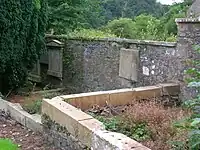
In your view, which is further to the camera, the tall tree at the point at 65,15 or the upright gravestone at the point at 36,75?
the tall tree at the point at 65,15

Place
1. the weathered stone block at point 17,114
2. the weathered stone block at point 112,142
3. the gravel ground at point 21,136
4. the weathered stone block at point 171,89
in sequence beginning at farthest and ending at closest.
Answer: the weathered stone block at point 17,114, the weathered stone block at point 171,89, the gravel ground at point 21,136, the weathered stone block at point 112,142

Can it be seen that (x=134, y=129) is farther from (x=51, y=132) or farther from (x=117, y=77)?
(x=117, y=77)

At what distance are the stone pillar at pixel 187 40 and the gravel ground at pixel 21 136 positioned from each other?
2.67 metres

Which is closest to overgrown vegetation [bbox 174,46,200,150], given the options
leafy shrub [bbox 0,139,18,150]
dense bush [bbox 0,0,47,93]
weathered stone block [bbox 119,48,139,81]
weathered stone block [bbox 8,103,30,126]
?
leafy shrub [bbox 0,139,18,150]

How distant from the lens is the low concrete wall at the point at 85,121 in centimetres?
346

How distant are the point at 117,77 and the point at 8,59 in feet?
9.81

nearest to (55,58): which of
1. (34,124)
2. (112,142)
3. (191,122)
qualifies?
(34,124)

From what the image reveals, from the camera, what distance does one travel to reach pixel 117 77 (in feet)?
28.5

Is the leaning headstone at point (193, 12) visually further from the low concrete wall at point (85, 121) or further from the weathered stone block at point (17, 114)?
the weathered stone block at point (17, 114)

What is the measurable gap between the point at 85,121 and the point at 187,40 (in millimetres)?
2849

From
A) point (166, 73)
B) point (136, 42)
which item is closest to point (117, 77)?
point (136, 42)

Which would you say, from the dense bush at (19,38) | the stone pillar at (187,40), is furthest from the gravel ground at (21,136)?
the dense bush at (19,38)

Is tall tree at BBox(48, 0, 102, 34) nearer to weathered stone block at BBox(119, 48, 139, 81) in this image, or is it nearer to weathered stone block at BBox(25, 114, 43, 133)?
weathered stone block at BBox(119, 48, 139, 81)

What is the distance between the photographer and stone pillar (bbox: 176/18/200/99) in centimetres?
578
